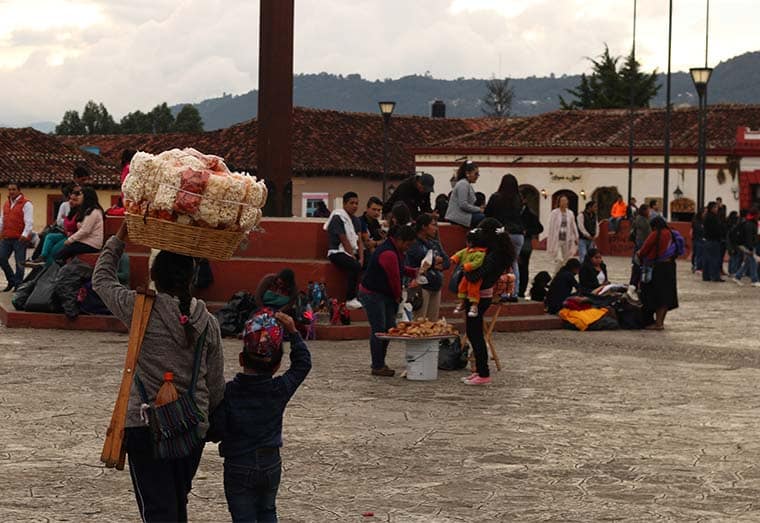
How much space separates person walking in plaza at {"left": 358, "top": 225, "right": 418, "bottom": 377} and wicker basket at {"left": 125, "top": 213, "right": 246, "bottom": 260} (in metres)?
6.39

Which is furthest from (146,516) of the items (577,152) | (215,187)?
(577,152)

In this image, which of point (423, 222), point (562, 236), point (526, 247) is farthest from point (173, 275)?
point (562, 236)

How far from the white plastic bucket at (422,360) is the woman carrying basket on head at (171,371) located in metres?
6.59

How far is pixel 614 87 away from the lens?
228ft

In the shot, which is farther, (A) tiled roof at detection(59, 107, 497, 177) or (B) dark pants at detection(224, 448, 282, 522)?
(A) tiled roof at detection(59, 107, 497, 177)

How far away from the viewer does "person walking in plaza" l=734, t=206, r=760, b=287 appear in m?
26.0

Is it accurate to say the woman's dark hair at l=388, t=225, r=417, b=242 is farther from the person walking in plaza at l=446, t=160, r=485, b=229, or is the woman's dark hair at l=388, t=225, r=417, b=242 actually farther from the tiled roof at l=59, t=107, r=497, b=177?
the tiled roof at l=59, t=107, r=497, b=177

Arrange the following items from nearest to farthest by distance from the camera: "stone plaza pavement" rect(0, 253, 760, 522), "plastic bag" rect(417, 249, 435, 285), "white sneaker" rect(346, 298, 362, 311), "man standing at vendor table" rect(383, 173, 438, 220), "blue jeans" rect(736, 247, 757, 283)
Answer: "stone plaza pavement" rect(0, 253, 760, 522) → "plastic bag" rect(417, 249, 435, 285) → "white sneaker" rect(346, 298, 362, 311) → "man standing at vendor table" rect(383, 173, 438, 220) → "blue jeans" rect(736, 247, 757, 283)

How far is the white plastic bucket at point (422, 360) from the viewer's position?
1175cm

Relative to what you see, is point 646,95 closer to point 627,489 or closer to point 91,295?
point 91,295

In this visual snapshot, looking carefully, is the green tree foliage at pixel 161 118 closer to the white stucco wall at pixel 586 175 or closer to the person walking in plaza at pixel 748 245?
the white stucco wall at pixel 586 175

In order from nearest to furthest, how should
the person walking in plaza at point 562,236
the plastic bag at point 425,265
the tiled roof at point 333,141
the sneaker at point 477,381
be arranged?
the sneaker at point 477,381
the plastic bag at point 425,265
the person walking in plaza at point 562,236
the tiled roof at point 333,141

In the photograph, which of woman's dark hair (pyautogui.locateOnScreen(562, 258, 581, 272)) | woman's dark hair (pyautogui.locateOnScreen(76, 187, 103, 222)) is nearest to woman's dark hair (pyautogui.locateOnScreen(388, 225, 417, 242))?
woman's dark hair (pyautogui.locateOnScreen(76, 187, 103, 222))

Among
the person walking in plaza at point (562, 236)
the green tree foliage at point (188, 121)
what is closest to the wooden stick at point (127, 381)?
the person walking in plaza at point (562, 236)
